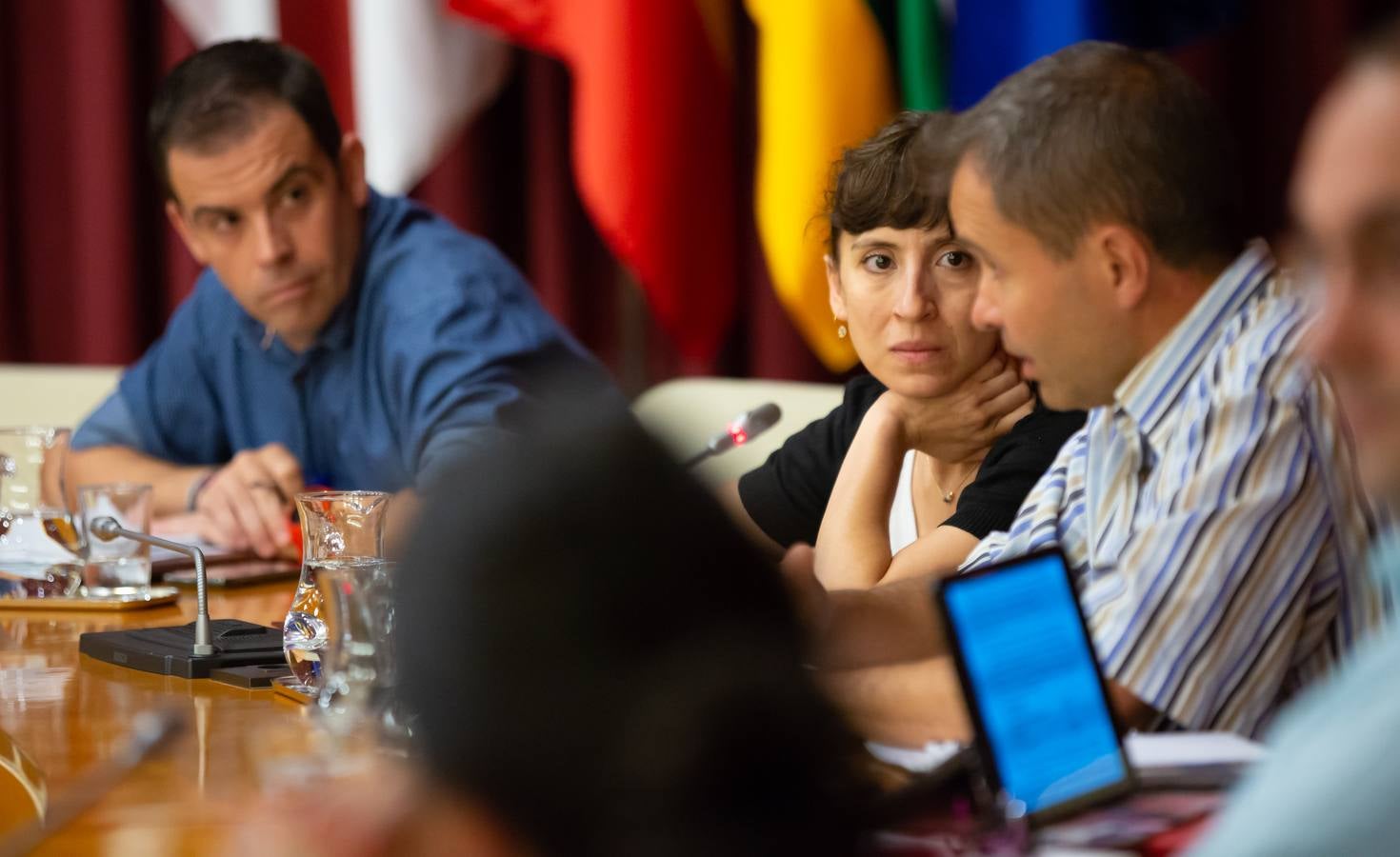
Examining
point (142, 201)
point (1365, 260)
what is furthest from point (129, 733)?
point (142, 201)

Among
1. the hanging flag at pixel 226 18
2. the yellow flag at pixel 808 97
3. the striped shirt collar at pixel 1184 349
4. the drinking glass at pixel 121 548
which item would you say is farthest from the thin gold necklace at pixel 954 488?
the hanging flag at pixel 226 18

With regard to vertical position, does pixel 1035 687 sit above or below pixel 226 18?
Answer: below

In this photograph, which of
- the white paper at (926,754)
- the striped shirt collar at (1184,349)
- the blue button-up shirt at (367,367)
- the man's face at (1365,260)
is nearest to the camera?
the man's face at (1365,260)

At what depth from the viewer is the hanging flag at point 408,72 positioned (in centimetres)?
350

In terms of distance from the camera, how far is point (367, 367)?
2.93 metres

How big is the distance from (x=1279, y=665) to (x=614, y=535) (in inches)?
37.3

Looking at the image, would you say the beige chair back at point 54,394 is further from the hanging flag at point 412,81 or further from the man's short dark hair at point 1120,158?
the man's short dark hair at point 1120,158

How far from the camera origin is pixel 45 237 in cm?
396

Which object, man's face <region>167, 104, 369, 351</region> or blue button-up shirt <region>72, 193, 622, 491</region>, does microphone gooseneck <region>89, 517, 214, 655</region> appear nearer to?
blue button-up shirt <region>72, 193, 622, 491</region>

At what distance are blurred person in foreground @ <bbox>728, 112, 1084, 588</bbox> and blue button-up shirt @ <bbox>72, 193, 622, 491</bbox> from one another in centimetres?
92

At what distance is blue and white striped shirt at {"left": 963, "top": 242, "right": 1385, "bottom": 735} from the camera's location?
133 centimetres

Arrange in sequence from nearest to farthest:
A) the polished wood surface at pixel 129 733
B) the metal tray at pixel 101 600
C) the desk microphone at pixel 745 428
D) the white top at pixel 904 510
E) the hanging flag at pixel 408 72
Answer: the desk microphone at pixel 745 428 → the polished wood surface at pixel 129 733 → the white top at pixel 904 510 → the metal tray at pixel 101 600 → the hanging flag at pixel 408 72

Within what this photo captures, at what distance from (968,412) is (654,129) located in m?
1.65

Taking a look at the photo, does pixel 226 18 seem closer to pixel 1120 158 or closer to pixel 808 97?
pixel 808 97
